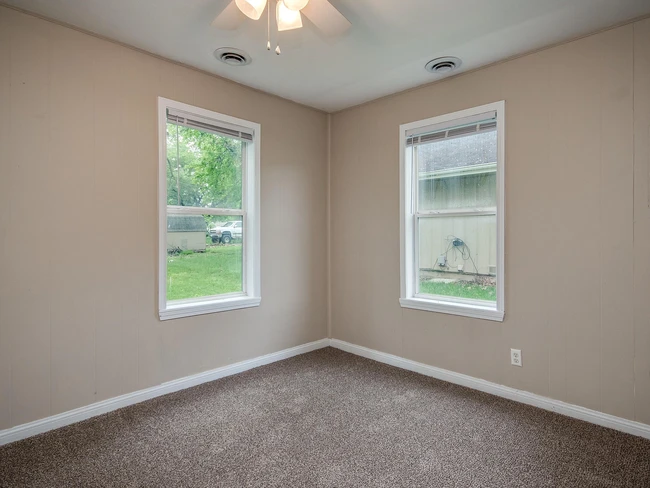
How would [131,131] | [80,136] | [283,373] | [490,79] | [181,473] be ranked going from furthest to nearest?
[283,373] → [490,79] → [131,131] → [80,136] → [181,473]

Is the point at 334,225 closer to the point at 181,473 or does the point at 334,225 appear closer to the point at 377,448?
the point at 377,448

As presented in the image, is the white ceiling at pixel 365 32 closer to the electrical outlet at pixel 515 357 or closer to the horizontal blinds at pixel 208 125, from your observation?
the horizontal blinds at pixel 208 125

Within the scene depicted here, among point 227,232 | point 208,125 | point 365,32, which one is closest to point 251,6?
point 365,32

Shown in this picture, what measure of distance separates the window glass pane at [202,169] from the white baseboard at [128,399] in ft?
4.58

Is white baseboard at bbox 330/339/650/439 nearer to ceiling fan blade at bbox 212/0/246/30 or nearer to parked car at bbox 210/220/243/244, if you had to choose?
parked car at bbox 210/220/243/244

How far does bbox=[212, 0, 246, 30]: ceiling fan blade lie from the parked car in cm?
159

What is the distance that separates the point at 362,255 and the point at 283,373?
53.2 inches

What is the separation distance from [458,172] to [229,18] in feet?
6.84

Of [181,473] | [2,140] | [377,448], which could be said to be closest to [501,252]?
[377,448]

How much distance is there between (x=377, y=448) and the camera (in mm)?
2150

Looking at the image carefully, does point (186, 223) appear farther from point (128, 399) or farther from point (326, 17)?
point (326, 17)

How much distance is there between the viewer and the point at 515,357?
9.08 feet

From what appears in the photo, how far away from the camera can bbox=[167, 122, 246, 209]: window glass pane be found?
2959 mm

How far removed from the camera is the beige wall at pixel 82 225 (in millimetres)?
2223
